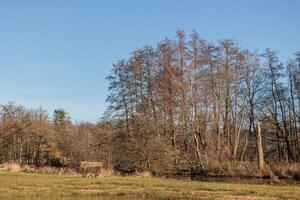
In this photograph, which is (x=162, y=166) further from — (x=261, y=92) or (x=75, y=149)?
(x=75, y=149)

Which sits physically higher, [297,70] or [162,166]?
[297,70]

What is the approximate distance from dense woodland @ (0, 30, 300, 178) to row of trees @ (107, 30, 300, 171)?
9 centimetres

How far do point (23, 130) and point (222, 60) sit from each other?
35.1 meters

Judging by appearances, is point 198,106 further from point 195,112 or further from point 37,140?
point 37,140

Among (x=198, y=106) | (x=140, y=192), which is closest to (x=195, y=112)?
(x=198, y=106)

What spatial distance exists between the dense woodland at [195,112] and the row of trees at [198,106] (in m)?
0.09

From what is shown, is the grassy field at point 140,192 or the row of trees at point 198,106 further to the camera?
the row of trees at point 198,106

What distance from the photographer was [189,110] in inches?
1292

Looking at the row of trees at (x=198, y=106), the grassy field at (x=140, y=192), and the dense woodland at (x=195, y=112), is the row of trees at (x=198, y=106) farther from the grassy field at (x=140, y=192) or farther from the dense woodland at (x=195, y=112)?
the grassy field at (x=140, y=192)

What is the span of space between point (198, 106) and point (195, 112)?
0.64 m

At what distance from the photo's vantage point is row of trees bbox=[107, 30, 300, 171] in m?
33.1

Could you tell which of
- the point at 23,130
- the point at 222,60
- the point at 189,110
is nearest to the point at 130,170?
the point at 189,110

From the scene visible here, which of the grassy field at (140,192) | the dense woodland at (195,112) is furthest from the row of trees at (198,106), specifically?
the grassy field at (140,192)

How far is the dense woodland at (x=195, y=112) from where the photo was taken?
33.0m
